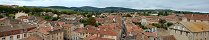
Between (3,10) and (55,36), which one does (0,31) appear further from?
(3,10)

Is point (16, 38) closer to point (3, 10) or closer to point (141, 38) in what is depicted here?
point (141, 38)

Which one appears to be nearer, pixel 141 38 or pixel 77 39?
pixel 141 38

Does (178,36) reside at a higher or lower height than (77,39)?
higher

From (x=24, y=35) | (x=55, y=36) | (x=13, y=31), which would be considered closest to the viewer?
(x=13, y=31)

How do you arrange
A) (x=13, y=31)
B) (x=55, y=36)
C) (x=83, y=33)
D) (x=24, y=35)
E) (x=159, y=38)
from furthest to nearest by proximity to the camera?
(x=83, y=33) → (x=55, y=36) → (x=24, y=35) → (x=13, y=31) → (x=159, y=38)

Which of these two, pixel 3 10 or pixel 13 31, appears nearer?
pixel 13 31

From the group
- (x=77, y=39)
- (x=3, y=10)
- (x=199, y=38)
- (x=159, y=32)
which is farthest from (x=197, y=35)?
(x=3, y=10)

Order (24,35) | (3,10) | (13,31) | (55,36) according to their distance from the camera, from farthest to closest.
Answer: (3,10), (55,36), (24,35), (13,31)

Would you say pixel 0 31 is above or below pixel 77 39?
above

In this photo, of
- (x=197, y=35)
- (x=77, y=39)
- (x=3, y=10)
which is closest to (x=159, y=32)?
(x=197, y=35)
